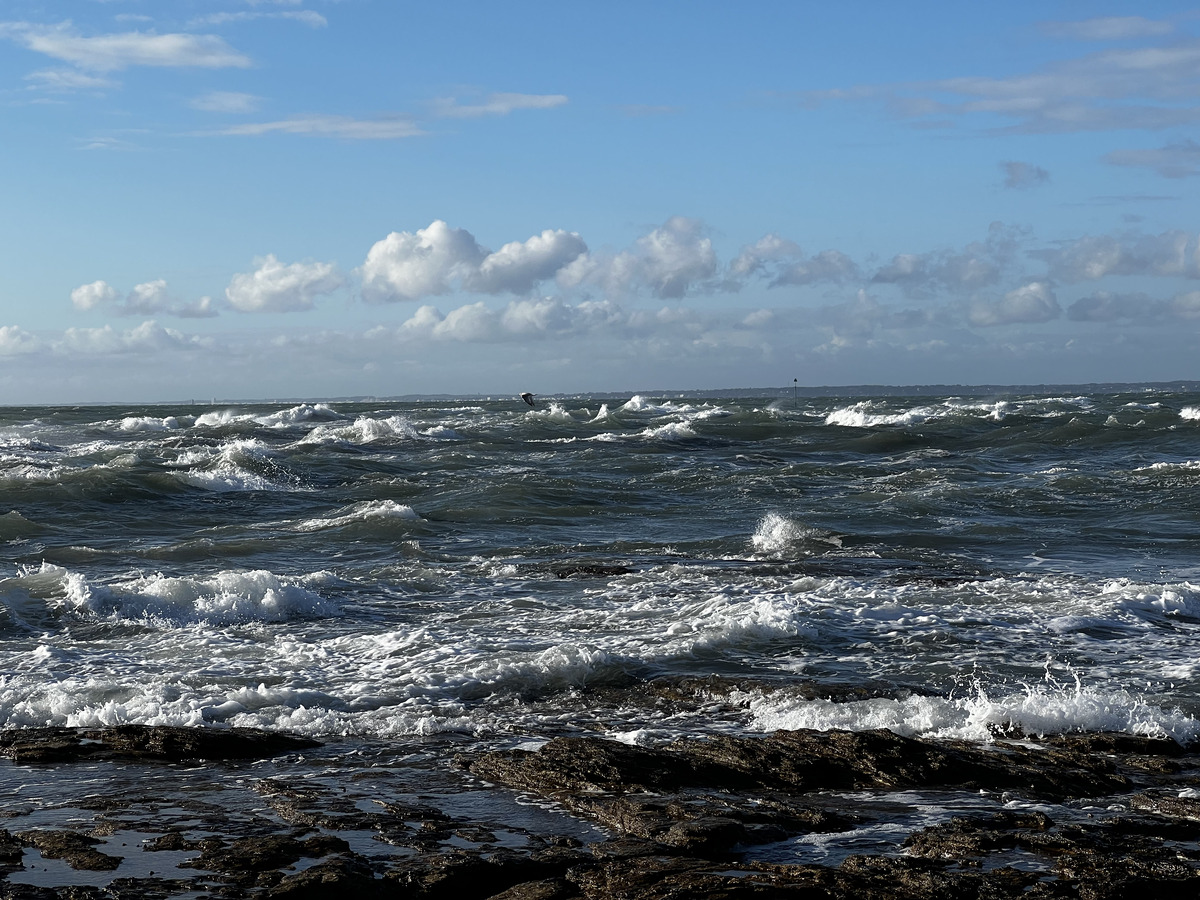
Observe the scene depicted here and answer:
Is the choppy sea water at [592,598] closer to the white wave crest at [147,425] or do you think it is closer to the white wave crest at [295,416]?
the white wave crest at [147,425]

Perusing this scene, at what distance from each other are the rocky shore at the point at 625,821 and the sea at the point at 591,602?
615 millimetres

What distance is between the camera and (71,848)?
16.1ft

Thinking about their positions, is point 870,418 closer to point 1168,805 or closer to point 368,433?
point 368,433

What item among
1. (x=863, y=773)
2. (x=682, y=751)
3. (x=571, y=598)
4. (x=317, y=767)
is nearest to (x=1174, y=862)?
(x=863, y=773)

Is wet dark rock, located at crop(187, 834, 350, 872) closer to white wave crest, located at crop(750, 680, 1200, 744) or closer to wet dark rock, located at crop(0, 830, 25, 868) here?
wet dark rock, located at crop(0, 830, 25, 868)

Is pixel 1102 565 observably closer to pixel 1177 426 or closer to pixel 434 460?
pixel 434 460

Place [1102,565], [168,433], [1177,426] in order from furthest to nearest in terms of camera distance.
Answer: [168,433]
[1177,426]
[1102,565]

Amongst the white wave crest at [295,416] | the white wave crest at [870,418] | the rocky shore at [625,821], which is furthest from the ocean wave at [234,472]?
the white wave crest at [295,416]

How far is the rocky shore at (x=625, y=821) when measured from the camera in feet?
14.9

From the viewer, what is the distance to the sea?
7.72 meters

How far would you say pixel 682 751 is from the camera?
21.1ft

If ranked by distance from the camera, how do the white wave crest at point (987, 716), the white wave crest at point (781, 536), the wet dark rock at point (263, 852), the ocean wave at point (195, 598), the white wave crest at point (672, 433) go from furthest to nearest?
1. the white wave crest at point (672, 433)
2. the white wave crest at point (781, 536)
3. the ocean wave at point (195, 598)
4. the white wave crest at point (987, 716)
5. the wet dark rock at point (263, 852)

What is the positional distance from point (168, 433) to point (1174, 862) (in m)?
48.2

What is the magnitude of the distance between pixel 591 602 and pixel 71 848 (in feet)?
24.0
